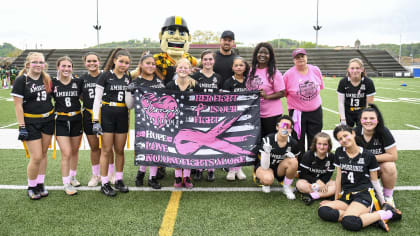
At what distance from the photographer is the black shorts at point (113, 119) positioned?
3752 mm

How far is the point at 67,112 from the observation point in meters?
3.88

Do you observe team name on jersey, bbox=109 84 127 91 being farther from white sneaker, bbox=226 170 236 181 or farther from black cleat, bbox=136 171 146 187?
white sneaker, bbox=226 170 236 181

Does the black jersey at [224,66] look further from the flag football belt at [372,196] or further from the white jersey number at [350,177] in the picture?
the flag football belt at [372,196]

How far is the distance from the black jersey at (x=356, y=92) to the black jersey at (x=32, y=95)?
13.1 ft

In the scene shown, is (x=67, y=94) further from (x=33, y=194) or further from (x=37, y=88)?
(x=33, y=194)

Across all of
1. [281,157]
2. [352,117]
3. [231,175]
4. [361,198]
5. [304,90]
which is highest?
[304,90]

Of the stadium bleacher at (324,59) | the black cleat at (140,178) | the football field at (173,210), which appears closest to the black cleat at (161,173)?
the football field at (173,210)

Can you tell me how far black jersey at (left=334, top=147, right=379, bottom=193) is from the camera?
3240mm

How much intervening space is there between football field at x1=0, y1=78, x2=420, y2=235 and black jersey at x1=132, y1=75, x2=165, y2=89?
1.38 metres

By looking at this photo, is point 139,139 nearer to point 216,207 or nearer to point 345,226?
point 216,207

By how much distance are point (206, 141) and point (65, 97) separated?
1.90 metres

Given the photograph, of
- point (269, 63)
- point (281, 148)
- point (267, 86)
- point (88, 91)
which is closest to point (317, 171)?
point (281, 148)

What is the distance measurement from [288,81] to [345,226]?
6.92ft

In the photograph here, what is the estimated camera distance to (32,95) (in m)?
3.61
